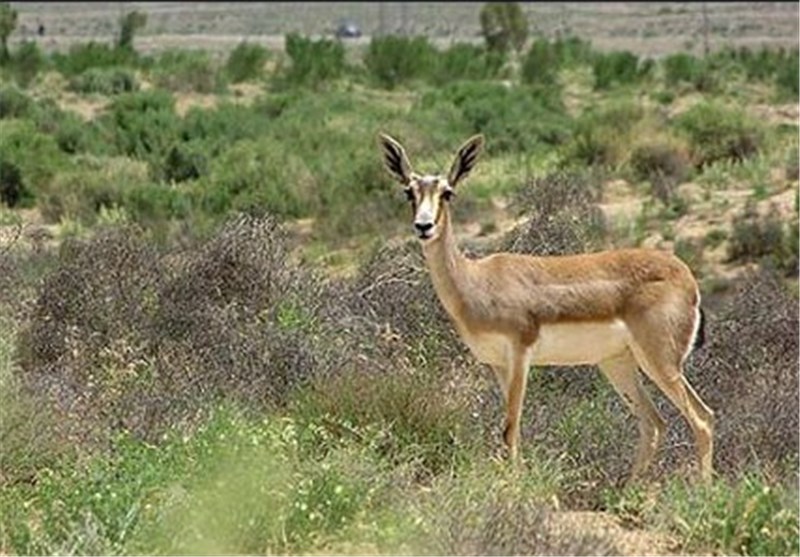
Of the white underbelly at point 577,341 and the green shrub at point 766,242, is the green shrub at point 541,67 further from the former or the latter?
the white underbelly at point 577,341

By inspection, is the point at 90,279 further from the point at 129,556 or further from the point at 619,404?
the point at 129,556

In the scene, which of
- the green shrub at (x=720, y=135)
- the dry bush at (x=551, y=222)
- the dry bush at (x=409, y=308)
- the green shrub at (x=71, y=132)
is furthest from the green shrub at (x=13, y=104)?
the dry bush at (x=409, y=308)

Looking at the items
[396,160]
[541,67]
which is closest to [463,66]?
[541,67]

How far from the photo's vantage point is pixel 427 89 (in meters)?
52.8

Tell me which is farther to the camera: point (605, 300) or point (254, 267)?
point (254, 267)

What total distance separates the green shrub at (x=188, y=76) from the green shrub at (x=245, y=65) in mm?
715

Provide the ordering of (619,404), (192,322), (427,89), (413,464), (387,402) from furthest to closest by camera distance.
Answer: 1. (427,89)
2. (192,322)
3. (619,404)
4. (387,402)
5. (413,464)

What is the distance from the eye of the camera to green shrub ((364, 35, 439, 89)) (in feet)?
181

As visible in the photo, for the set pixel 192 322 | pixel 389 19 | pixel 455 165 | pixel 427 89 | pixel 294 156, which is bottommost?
pixel 389 19

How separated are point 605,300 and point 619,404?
5.93 feet

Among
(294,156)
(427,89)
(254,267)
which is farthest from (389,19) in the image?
(254,267)

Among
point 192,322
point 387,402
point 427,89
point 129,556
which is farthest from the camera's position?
point 427,89

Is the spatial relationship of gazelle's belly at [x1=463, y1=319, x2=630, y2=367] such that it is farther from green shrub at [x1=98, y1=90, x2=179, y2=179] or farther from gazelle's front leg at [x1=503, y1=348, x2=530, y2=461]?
green shrub at [x1=98, y1=90, x2=179, y2=179]

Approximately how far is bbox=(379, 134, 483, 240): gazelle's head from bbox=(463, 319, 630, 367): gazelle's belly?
68 cm
